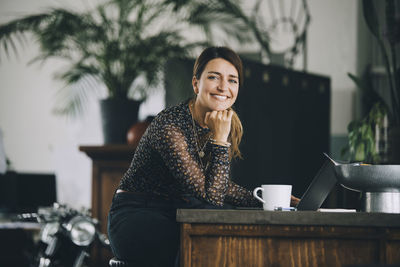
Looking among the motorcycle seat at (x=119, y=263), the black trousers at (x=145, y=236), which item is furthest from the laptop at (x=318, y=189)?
the motorcycle seat at (x=119, y=263)

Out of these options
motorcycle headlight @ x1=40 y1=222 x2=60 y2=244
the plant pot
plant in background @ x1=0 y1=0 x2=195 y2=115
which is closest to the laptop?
motorcycle headlight @ x1=40 y1=222 x2=60 y2=244

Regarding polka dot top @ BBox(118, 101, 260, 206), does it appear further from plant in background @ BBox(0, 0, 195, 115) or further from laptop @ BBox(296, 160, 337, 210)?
plant in background @ BBox(0, 0, 195, 115)

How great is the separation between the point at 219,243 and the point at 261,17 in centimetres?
352

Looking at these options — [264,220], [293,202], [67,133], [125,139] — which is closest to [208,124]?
[293,202]

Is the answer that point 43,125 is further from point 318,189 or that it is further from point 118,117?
point 318,189

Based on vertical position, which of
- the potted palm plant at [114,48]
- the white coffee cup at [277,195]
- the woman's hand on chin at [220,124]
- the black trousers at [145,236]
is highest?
the potted palm plant at [114,48]

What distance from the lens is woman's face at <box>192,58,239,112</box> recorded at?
160 cm

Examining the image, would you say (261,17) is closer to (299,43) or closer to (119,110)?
(299,43)

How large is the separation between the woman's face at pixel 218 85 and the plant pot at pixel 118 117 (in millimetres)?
2009

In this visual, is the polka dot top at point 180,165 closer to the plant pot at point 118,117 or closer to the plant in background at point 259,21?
the plant pot at point 118,117

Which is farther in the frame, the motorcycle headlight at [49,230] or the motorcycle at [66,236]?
the motorcycle headlight at [49,230]

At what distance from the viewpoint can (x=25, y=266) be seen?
328cm

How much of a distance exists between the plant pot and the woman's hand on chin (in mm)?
2104

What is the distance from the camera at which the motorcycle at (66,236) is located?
259cm
